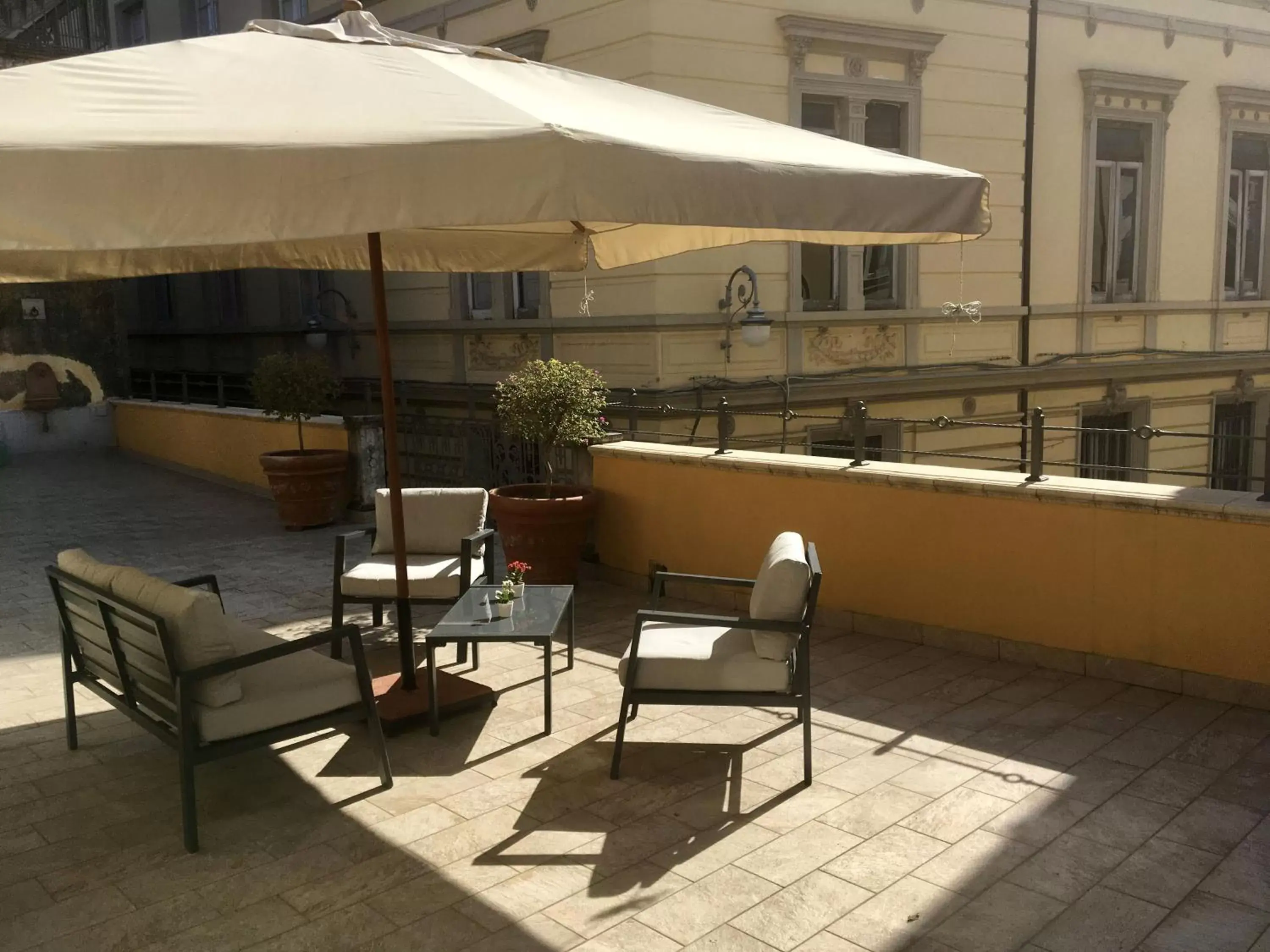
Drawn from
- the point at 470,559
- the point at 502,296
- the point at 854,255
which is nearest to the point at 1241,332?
the point at 854,255

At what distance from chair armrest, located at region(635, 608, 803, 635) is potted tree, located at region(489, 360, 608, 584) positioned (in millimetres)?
3291

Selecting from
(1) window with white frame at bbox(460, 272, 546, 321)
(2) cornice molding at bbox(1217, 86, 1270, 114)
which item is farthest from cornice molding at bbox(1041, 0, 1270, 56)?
(1) window with white frame at bbox(460, 272, 546, 321)

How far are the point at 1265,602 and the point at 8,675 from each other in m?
6.86

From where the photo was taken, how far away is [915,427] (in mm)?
13062

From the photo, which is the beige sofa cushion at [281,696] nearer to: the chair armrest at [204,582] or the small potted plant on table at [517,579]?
the chair armrest at [204,582]

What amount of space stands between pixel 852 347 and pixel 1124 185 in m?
5.51

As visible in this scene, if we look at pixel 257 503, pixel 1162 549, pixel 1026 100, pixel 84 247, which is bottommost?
pixel 257 503

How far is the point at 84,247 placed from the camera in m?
3.07

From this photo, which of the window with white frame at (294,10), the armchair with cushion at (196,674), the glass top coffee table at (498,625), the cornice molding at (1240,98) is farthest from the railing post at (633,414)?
the cornice molding at (1240,98)

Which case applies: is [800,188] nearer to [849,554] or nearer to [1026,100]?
[849,554]

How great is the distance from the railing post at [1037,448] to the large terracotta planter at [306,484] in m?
7.12

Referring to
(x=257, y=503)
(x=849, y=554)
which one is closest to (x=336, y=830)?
(x=849, y=554)

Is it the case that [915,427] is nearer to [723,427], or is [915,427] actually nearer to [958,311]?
[958,311]

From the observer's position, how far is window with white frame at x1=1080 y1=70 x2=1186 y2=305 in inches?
564
